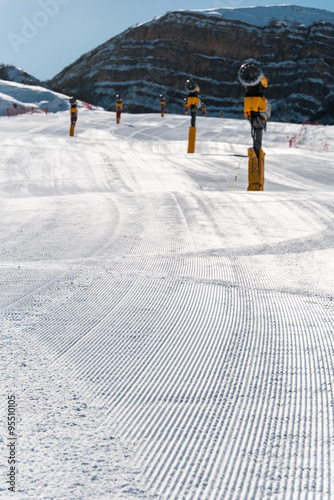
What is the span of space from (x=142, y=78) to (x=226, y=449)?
93.8m

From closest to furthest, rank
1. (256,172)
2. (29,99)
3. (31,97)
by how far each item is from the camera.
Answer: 1. (256,172)
2. (29,99)
3. (31,97)

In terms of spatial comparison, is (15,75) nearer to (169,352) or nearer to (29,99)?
(29,99)

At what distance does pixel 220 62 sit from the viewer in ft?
293

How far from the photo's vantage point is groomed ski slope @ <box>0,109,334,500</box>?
5.40ft

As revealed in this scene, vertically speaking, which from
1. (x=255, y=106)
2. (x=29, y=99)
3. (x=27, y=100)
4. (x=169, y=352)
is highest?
(x=29, y=99)

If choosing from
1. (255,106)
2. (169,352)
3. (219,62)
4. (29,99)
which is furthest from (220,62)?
(169,352)

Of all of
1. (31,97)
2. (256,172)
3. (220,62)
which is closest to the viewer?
(256,172)

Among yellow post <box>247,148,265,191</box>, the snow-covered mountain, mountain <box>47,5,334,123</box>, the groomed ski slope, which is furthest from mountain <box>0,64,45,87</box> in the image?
the groomed ski slope

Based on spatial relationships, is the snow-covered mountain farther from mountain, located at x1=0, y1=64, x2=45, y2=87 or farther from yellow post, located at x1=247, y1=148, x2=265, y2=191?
yellow post, located at x1=247, y1=148, x2=265, y2=191

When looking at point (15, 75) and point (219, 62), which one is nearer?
point (15, 75)

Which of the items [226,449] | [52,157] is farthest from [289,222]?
[52,157]

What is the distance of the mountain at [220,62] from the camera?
274 ft

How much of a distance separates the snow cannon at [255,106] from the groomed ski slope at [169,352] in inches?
155

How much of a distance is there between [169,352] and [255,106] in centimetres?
841
